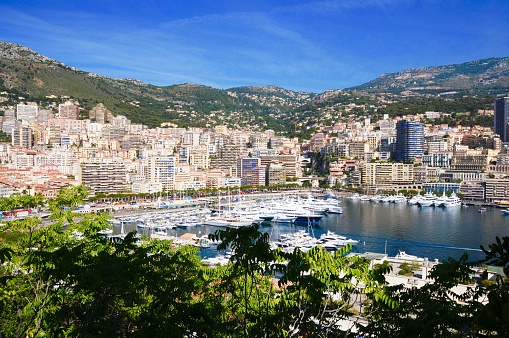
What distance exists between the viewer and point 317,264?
267cm

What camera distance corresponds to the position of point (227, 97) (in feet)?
330

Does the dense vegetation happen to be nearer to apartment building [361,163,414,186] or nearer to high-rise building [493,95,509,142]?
apartment building [361,163,414,186]

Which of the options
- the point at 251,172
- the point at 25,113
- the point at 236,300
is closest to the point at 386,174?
the point at 251,172

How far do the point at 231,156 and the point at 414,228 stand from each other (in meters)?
26.2

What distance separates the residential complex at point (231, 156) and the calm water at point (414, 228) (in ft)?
24.6

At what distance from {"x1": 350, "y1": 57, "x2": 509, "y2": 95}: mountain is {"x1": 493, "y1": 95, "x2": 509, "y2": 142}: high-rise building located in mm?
29331

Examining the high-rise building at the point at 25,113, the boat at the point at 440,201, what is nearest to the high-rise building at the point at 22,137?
the high-rise building at the point at 25,113

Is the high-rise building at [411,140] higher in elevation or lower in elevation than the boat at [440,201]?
higher

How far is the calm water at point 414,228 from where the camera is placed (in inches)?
682

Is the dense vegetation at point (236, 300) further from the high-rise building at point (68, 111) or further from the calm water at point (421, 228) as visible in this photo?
the high-rise building at point (68, 111)

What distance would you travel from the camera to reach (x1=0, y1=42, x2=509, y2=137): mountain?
217ft

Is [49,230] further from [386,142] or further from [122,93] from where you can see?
[122,93]

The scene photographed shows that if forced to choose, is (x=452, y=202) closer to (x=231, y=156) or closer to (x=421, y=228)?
(x=421, y=228)

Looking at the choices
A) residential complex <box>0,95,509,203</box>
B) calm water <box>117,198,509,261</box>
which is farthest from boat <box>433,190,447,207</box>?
residential complex <box>0,95,509,203</box>
